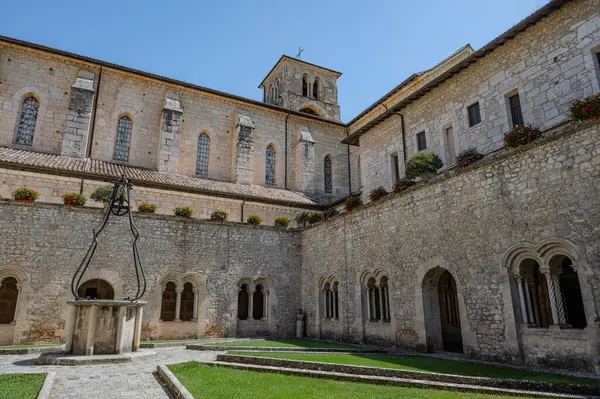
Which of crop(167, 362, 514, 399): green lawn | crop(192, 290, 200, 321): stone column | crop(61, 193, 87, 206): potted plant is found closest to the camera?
crop(167, 362, 514, 399): green lawn

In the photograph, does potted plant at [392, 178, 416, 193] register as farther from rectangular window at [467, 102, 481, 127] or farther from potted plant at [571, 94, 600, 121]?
potted plant at [571, 94, 600, 121]

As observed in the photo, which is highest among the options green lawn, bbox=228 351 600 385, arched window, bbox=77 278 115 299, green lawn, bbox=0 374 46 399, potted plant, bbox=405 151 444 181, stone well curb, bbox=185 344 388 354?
potted plant, bbox=405 151 444 181

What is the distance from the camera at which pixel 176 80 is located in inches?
985

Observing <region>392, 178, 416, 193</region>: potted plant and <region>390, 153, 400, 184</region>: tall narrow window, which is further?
<region>390, 153, 400, 184</region>: tall narrow window

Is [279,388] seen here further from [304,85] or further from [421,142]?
[304,85]

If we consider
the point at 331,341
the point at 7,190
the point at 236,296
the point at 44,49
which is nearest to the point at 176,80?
the point at 44,49

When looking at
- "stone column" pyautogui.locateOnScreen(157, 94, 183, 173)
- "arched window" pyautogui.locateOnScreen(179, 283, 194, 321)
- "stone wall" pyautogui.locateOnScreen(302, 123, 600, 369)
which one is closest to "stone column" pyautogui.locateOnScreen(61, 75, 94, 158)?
"stone column" pyautogui.locateOnScreen(157, 94, 183, 173)

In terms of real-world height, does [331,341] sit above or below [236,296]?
below

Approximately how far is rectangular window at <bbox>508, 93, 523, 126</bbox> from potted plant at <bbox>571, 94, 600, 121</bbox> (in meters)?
5.16

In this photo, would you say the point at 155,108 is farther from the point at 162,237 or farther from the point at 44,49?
the point at 162,237

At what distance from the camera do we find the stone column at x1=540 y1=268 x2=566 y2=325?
8.83m

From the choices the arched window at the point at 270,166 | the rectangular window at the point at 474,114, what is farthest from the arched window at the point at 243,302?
the rectangular window at the point at 474,114

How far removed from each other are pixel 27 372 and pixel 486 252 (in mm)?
11367

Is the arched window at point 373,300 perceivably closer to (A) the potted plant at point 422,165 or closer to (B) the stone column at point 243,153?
(A) the potted plant at point 422,165
